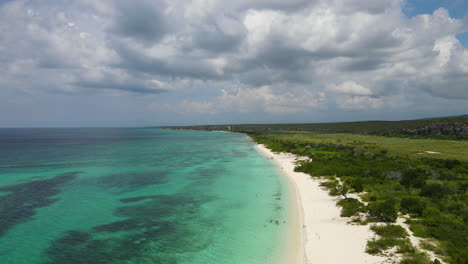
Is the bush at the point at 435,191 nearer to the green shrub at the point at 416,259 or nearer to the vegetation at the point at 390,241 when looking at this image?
the vegetation at the point at 390,241

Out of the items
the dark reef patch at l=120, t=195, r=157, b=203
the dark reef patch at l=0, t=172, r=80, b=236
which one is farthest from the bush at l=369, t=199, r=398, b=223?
the dark reef patch at l=0, t=172, r=80, b=236

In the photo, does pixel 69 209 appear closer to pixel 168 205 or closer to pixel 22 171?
pixel 168 205

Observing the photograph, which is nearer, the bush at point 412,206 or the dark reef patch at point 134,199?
the bush at point 412,206

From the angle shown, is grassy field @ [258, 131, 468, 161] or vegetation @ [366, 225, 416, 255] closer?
vegetation @ [366, 225, 416, 255]

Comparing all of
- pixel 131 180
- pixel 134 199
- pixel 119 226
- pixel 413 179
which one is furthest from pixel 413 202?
pixel 131 180

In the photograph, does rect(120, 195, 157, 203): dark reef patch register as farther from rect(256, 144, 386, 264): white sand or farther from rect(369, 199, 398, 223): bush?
rect(369, 199, 398, 223): bush

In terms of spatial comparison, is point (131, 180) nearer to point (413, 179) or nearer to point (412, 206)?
point (412, 206)

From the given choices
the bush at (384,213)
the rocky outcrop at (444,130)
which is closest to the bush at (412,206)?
the bush at (384,213)
